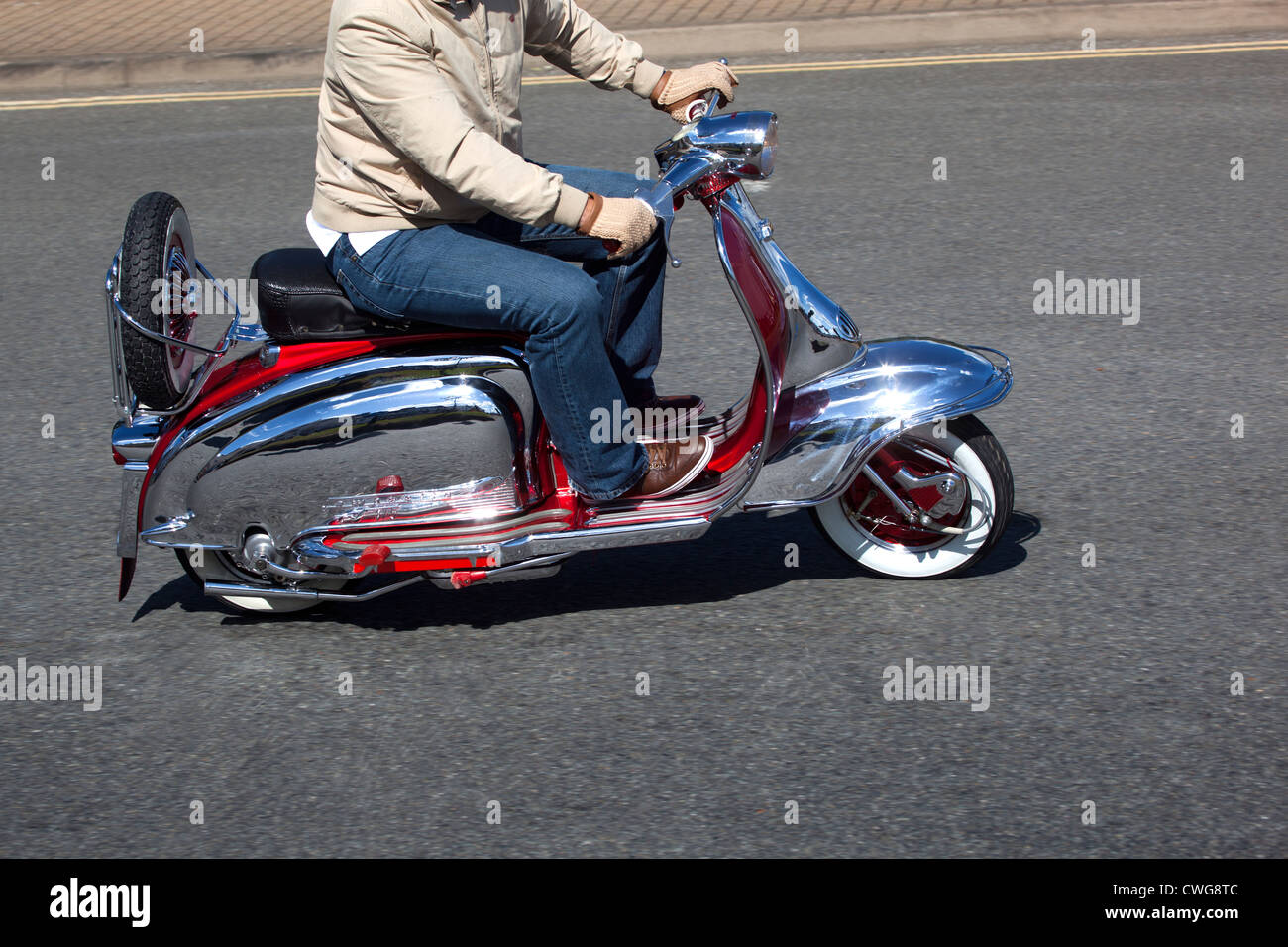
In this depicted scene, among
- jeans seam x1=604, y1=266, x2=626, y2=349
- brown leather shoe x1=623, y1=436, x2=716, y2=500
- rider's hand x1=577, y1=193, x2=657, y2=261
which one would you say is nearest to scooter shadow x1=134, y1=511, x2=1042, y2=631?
brown leather shoe x1=623, y1=436, x2=716, y2=500

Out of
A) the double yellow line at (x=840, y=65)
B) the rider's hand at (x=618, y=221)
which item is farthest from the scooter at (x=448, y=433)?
the double yellow line at (x=840, y=65)

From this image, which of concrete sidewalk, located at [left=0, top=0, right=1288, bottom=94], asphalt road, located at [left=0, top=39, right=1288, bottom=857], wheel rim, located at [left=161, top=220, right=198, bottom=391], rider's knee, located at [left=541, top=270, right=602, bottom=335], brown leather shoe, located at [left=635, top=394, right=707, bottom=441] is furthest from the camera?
concrete sidewalk, located at [left=0, top=0, right=1288, bottom=94]

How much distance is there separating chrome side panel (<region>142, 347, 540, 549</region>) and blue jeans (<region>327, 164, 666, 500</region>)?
105 millimetres

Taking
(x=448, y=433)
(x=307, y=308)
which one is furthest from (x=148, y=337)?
(x=448, y=433)

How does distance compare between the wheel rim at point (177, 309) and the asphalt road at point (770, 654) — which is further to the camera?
the wheel rim at point (177, 309)

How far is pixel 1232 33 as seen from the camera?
927 centimetres

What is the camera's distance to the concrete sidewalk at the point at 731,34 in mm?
9398

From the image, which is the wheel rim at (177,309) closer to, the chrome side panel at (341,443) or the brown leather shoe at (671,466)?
the chrome side panel at (341,443)

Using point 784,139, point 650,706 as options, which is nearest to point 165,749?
point 650,706

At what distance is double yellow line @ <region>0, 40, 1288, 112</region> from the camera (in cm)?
897

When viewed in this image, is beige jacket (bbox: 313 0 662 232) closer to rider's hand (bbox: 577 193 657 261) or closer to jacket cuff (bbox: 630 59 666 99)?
rider's hand (bbox: 577 193 657 261)

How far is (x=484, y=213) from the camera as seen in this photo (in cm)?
375

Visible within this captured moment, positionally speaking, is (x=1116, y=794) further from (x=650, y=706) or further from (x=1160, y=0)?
(x=1160, y=0)

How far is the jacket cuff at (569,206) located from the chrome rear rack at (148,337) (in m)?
0.83
